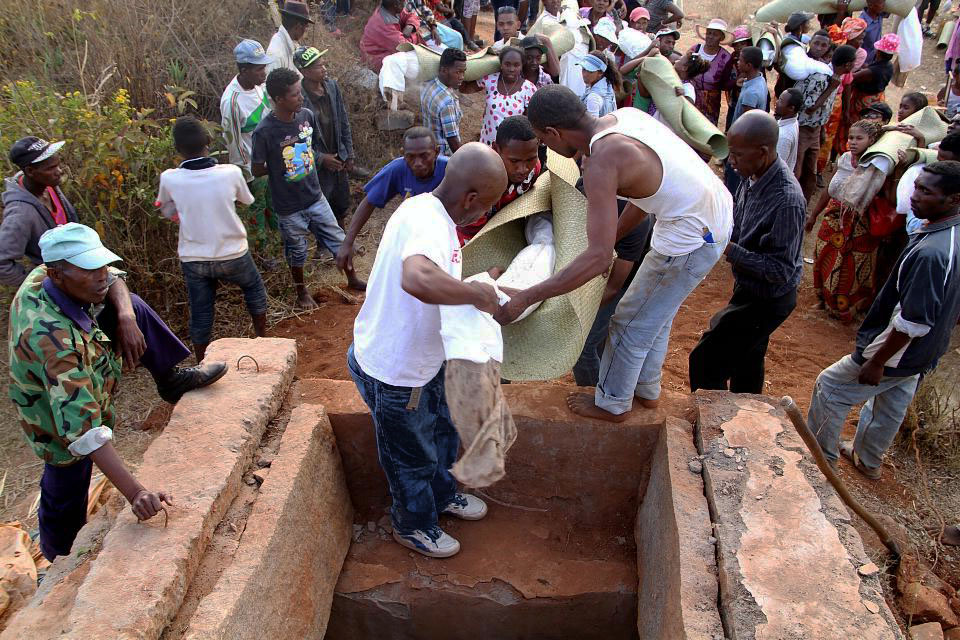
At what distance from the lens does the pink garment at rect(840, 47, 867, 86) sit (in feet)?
22.1

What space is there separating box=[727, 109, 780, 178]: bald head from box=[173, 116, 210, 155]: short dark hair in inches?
113

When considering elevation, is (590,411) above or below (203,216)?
below

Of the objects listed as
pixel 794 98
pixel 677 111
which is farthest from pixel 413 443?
pixel 794 98

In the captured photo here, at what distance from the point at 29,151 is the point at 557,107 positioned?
2680 mm

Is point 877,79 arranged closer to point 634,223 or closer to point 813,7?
point 813,7

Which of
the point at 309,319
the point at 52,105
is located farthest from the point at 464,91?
the point at 52,105

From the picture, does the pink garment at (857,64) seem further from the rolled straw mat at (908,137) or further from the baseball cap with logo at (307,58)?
the baseball cap with logo at (307,58)

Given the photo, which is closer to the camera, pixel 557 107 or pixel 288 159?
pixel 557 107

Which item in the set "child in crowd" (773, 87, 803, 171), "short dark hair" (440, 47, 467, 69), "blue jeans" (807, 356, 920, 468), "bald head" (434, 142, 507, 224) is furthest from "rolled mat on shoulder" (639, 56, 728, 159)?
"bald head" (434, 142, 507, 224)

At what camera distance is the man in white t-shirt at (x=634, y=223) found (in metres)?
2.37

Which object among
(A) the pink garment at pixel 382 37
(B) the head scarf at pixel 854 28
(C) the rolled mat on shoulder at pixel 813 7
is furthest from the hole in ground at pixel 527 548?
(C) the rolled mat on shoulder at pixel 813 7

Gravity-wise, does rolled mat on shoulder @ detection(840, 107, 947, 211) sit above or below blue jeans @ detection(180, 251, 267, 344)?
above

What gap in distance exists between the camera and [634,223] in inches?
115

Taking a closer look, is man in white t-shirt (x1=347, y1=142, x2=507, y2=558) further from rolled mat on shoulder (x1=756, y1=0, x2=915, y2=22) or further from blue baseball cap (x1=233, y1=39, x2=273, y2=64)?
rolled mat on shoulder (x1=756, y1=0, x2=915, y2=22)
